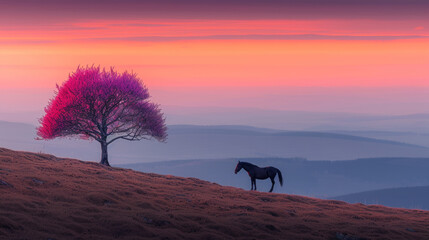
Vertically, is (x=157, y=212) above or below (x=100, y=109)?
below

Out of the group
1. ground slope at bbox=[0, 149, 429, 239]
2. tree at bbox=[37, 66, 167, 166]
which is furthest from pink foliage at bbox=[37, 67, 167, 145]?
ground slope at bbox=[0, 149, 429, 239]

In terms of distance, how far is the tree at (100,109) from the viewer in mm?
78188

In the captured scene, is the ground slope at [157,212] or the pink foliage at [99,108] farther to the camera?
the pink foliage at [99,108]

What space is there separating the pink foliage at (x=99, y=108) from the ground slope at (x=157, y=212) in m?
14.7

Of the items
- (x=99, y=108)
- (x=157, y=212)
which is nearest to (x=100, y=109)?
(x=99, y=108)

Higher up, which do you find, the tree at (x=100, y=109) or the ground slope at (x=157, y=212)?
the tree at (x=100, y=109)

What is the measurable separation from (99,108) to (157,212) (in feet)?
122

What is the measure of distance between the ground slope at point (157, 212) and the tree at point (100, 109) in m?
14.7

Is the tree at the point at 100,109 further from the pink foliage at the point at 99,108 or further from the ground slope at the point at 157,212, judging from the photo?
the ground slope at the point at 157,212

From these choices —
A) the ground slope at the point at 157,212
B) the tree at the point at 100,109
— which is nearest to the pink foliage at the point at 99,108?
the tree at the point at 100,109

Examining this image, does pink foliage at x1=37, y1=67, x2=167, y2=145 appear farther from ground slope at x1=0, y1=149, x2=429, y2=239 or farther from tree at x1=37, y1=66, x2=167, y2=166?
ground slope at x1=0, y1=149, x2=429, y2=239

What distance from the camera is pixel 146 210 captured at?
4512cm

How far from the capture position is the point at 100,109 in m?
79.0

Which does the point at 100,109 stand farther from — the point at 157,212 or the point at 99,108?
the point at 157,212
